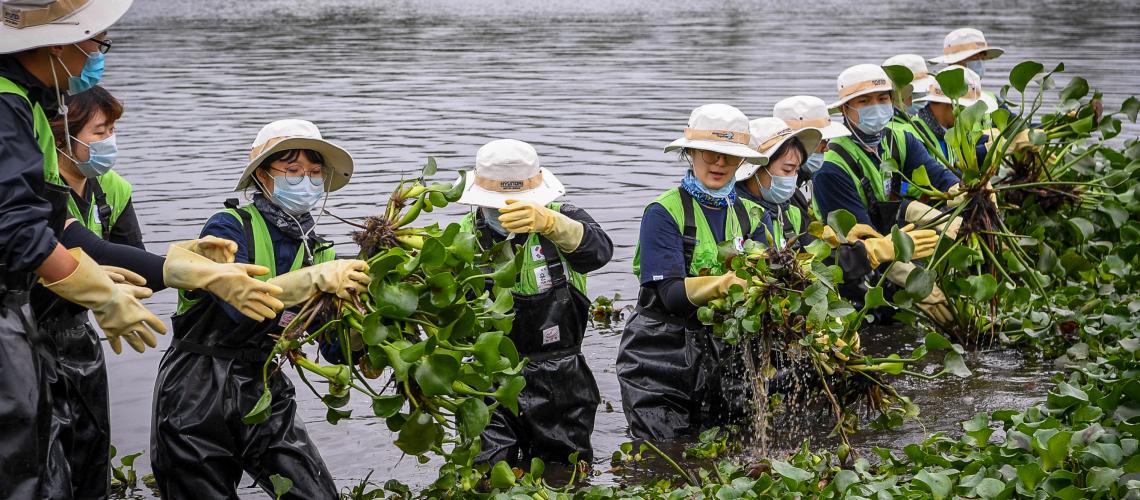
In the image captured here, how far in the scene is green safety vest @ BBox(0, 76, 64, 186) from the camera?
159 inches

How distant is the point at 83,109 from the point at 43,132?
3.98 ft

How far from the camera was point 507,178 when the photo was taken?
19.2 ft

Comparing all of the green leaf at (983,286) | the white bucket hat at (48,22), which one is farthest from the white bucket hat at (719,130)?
the white bucket hat at (48,22)

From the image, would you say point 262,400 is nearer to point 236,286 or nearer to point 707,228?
point 236,286

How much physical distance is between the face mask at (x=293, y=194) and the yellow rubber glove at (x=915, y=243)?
109 inches

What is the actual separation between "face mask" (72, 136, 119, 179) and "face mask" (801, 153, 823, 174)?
4083mm

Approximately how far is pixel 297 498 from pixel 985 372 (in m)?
4.52

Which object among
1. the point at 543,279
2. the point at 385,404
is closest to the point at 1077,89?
the point at 543,279

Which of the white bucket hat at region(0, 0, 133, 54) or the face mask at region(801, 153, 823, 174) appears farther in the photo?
the face mask at region(801, 153, 823, 174)

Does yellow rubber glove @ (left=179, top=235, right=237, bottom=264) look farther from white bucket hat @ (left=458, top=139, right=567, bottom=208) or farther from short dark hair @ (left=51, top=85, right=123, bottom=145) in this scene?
white bucket hat @ (left=458, top=139, right=567, bottom=208)

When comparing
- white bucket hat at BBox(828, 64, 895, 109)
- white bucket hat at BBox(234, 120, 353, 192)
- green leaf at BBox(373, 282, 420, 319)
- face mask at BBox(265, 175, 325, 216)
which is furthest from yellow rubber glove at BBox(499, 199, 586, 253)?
white bucket hat at BBox(828, 64, 895, 109)

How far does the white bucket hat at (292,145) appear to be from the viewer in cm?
510

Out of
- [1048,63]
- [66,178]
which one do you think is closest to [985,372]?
[66,178]

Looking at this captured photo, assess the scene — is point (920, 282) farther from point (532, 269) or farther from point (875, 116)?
point (875, 116)
